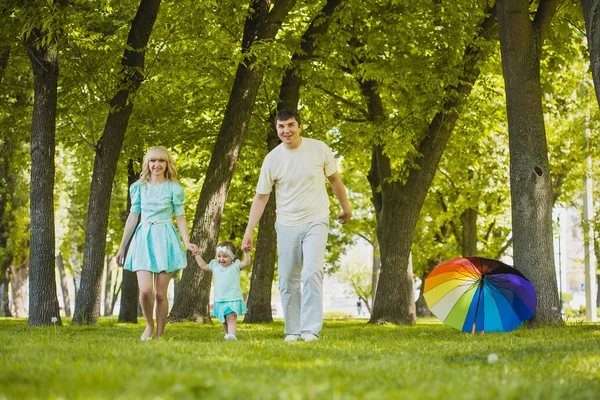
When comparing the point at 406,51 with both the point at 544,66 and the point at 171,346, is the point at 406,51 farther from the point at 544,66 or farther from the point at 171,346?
the point at 171,346

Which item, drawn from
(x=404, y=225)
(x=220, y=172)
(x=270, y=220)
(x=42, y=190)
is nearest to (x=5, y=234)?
(x=270, y=220)

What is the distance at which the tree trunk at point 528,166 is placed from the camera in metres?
12.1

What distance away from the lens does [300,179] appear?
9359mm

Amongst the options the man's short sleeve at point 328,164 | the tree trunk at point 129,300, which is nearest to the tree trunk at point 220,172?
the man's short sleeve at point 328,164

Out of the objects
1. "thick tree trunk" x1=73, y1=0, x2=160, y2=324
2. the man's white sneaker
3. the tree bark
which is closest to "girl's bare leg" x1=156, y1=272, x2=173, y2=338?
the man's white sneaker

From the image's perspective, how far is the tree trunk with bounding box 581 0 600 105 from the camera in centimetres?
962

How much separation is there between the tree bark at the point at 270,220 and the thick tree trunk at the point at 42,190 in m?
5.38

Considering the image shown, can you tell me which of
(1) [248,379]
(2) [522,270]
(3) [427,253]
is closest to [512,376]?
(1) [248,379]

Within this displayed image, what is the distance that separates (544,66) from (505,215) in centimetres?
1653

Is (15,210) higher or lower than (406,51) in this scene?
lower

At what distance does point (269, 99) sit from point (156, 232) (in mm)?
10991

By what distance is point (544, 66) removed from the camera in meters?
19.7

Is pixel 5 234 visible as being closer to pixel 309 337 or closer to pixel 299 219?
pixel 299 219

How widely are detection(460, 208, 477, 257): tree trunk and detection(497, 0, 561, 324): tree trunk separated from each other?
19674 mm
